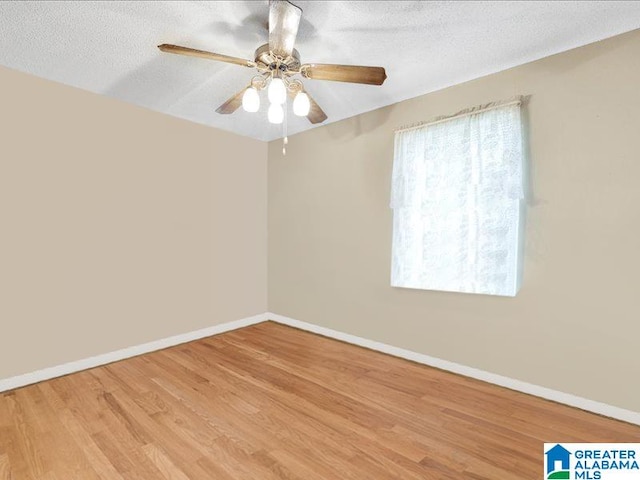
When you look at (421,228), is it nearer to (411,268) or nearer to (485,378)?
(411,268)

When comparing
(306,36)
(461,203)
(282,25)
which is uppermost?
(306,36)

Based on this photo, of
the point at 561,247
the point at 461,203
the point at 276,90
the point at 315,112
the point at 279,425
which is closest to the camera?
the point at 276,90

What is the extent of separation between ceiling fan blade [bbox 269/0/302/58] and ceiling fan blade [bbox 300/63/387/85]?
0.15m

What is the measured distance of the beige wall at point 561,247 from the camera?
1.99 meters

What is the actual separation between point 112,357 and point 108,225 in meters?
1.20

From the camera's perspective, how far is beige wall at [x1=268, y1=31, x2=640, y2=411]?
199cm

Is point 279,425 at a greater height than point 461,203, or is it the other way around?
point 461,203

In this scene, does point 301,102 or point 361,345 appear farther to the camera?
point 361,345

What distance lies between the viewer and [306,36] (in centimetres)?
203

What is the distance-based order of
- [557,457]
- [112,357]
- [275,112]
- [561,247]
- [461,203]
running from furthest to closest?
[112,357]
[461,203]
[561,247]
[275,112]
[557,457]

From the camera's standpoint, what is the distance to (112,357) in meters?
2.91

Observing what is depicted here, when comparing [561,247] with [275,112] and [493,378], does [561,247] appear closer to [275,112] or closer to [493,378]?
[493,378]

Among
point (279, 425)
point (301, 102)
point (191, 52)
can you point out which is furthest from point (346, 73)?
point (279, 425)

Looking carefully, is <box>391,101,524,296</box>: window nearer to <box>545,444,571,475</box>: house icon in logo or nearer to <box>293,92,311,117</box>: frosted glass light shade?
<box>545,444,571,475</box>: house icon in logo
